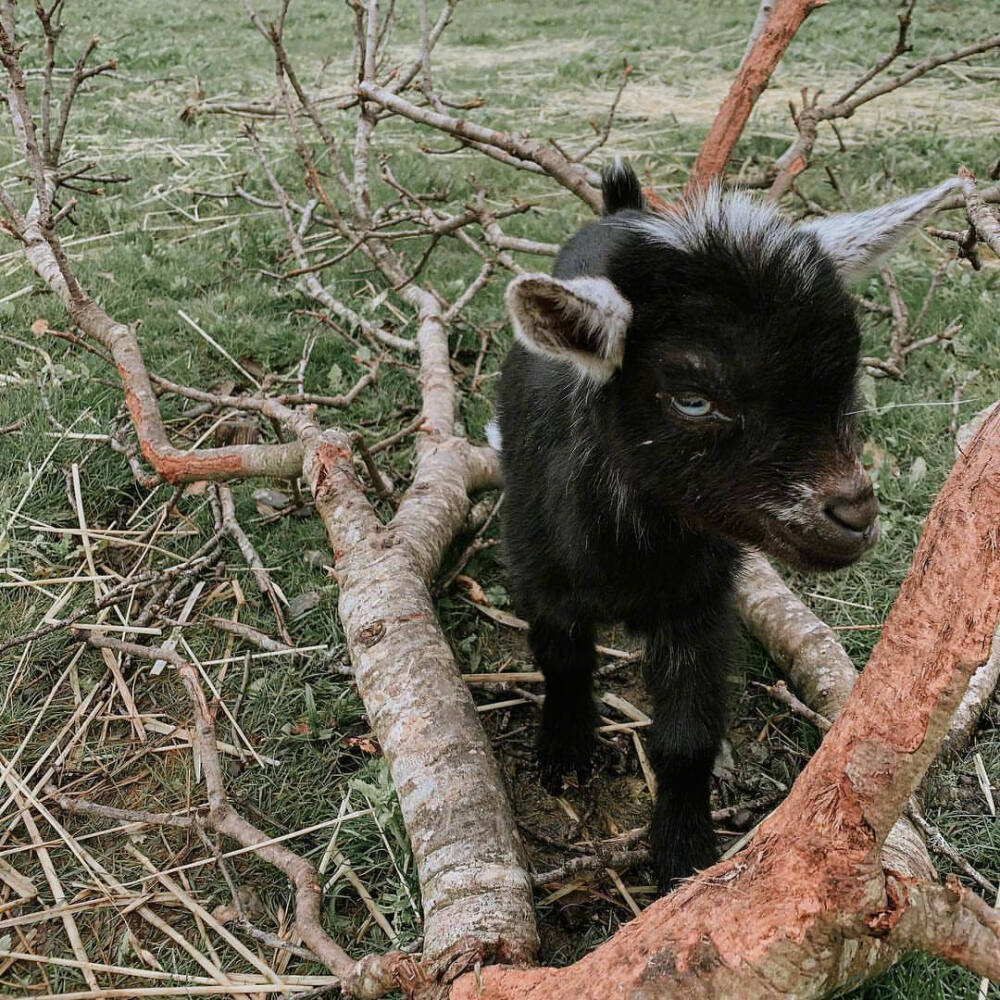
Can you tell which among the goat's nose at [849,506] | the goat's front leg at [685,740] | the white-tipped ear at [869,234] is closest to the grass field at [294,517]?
the goat's front leg at [685,740]

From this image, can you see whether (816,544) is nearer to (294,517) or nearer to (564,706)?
(564,706)

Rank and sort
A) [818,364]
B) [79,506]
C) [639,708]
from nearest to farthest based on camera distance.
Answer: [818,364] → [639,708] → [79,506]

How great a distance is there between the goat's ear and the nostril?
0.65 m

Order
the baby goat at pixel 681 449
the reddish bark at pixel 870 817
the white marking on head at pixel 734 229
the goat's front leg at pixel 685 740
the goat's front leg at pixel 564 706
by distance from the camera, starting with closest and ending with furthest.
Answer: the reddish bark at pixel 870 817 < the baby goat at pixel 681 449 < the white marking on head at pixel 734 229 < the goat's front leg at pixel 685 740 < the goat's front leg at pixel 564 706

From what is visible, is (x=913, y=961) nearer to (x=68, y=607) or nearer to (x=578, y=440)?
(x=578, y=440)

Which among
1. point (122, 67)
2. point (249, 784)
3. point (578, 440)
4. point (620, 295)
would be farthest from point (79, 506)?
point (122, 67)

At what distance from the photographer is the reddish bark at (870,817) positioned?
1.53 m

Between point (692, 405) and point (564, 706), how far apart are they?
1.30 metres

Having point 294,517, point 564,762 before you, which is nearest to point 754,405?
point 564,762

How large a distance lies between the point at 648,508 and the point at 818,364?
2.08 feet

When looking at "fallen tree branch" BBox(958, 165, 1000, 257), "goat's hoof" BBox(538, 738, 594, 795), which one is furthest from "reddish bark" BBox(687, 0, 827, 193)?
"goat's hoof" BBox(538, 738, 594, 795)

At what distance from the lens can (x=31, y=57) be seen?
11.4m

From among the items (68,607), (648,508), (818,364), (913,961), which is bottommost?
(68,607)

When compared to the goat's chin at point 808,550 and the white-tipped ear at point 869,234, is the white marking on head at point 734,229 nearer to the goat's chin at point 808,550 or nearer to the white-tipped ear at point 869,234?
the white-tipped ear at point 869,234
